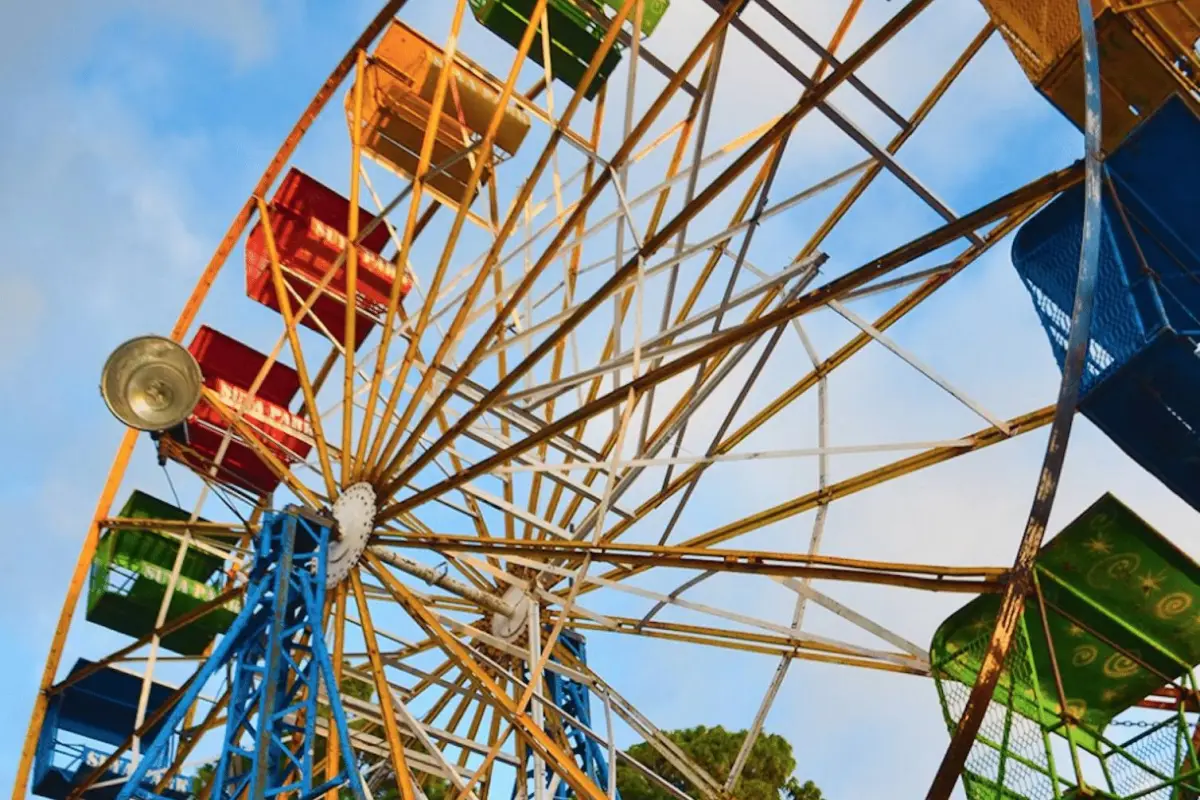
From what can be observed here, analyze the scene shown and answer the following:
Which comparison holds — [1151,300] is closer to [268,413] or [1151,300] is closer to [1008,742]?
[1008,742]

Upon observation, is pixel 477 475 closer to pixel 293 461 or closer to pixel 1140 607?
pixel 293 461

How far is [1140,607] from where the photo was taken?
33.4 ft

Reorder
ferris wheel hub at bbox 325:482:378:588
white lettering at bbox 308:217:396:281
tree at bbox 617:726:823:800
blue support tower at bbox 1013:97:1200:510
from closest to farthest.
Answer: blue support tower at bbox 1013:97:1200:510
ferris wheel hub at bbox 325:482:378:588
white lettering at bbox 308:217:396:281
tree at bbox 617:726:823:800

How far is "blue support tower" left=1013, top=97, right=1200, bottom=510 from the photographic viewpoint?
9.30 m

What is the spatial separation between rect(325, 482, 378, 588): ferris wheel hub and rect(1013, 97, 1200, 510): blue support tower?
6173mm

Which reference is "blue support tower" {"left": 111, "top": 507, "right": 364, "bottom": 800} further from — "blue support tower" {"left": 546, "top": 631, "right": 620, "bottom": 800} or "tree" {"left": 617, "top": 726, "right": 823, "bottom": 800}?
"tree" {"left": 617, "top": 726, "right": 823, "bottom": 800}

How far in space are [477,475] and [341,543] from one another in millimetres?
1820

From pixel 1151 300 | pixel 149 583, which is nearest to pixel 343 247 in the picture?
Result: pixel 149 583

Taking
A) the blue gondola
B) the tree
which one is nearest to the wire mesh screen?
the blue gondola

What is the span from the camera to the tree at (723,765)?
973 inches

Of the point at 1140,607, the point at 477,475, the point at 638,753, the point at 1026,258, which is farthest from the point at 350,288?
the point at 638,753

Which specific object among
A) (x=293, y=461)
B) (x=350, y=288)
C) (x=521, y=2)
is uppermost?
(x=521, y=2)

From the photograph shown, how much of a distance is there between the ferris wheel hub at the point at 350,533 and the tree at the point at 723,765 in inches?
477

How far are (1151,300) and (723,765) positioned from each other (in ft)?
55.0
